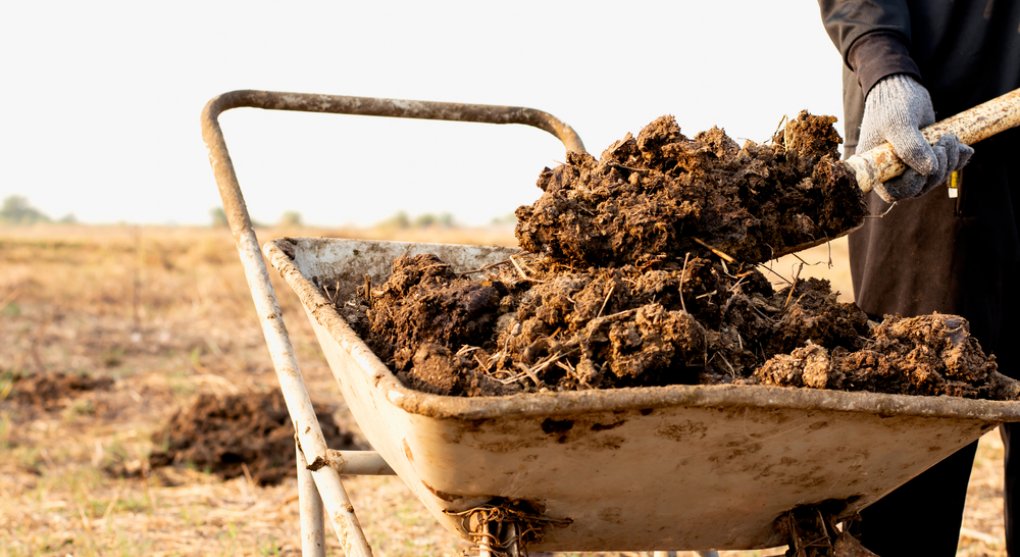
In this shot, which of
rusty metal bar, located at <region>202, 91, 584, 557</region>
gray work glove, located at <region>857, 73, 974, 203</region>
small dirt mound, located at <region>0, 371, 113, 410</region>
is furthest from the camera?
small dirt mound, located at <region>0, 371, 113, 410</region>

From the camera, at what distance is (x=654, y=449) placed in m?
1.57

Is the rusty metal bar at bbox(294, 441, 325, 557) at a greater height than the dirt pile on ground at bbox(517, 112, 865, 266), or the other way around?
the dirt pile on ground at bbox(517, 112, 865, 266)

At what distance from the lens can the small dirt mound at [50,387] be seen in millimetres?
6527

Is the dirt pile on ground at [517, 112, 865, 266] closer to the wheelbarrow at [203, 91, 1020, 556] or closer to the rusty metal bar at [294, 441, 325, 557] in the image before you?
the wheelbarrow at [203, 91, 1020, 556]

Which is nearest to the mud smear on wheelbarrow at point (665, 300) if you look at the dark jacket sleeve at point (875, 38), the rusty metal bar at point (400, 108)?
the dark jacket sleeve at point (875, 38)

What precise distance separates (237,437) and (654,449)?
13.3 ft

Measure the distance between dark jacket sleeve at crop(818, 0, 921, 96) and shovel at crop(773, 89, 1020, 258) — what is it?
216mm

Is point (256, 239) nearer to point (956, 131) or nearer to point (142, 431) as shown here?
point (956, 131)

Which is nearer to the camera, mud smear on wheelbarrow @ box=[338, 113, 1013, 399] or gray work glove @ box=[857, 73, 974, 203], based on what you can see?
mud smear on wheelbarrow @ box=[338, 113, 1013, 399]

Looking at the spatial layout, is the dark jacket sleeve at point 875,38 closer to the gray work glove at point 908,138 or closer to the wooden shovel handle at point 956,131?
the gray work glove at point 908,138

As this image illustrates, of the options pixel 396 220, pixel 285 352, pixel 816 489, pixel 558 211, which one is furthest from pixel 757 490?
pixel 396 220

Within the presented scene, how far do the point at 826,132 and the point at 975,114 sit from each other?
1.40 ft

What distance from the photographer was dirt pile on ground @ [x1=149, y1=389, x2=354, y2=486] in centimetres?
505

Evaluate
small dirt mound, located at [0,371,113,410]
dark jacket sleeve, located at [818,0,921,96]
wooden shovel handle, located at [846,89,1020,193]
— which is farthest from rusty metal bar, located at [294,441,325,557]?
small dirt mound, located at [0,371,113,410]
